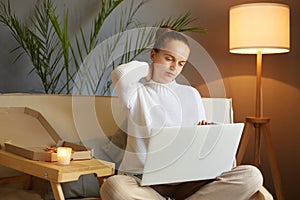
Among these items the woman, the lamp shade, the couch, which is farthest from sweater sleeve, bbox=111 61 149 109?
the lamp shade

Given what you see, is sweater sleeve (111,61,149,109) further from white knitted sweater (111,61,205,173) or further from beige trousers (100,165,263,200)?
beige trousers (100,165,263,200)

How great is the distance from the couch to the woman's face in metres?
0.34

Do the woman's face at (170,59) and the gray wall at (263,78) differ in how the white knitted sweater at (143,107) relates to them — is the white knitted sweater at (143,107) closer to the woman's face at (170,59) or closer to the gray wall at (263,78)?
the woman's face at (170,59)

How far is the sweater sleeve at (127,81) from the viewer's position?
5.85ft

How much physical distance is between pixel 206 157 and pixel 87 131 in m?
0.69

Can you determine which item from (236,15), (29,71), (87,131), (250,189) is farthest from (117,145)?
(236,15)

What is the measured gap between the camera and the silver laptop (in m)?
1.49

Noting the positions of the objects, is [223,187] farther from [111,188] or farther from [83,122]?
[83,122]

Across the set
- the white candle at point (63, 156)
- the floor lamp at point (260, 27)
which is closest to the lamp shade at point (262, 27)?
the floor lamp at point (260, 27)

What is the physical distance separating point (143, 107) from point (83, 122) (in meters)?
0.45

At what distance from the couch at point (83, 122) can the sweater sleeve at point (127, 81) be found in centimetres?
29

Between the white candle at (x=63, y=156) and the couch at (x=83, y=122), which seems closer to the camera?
the white candle at (x=63, y=156)

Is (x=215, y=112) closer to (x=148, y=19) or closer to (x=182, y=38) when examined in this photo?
(x=182, y=38)

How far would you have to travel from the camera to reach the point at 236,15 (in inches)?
96.6
